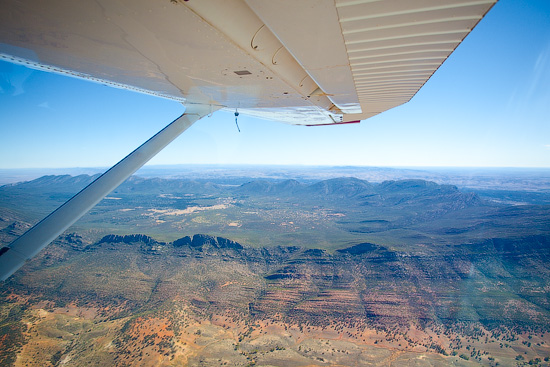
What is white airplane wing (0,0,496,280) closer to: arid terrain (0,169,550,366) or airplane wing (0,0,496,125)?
airplane wing (0,0,496,125)

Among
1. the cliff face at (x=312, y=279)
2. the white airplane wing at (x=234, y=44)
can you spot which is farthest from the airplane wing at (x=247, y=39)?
the cliff face at (x=312, y=279)

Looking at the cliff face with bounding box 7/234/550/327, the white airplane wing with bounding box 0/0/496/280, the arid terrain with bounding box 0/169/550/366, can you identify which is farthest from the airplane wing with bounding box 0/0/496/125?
the cliff face with bounding box 7/234/550/327

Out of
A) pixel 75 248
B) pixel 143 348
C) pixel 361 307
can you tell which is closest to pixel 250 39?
pixel 143 348

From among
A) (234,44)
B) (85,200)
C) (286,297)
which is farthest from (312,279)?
(234,44)

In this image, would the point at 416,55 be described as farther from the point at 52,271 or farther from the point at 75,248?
the point at 75,248

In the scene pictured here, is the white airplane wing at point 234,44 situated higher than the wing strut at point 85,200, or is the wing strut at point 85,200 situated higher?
the white airplane wing at point 234,44

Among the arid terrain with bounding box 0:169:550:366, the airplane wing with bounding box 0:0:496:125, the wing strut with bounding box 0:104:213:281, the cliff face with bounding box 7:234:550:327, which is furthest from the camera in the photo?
the cliff face with bounding box 7:234:550:327

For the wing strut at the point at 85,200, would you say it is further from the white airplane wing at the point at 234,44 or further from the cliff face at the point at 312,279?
the cliff face at the point at 312,279
